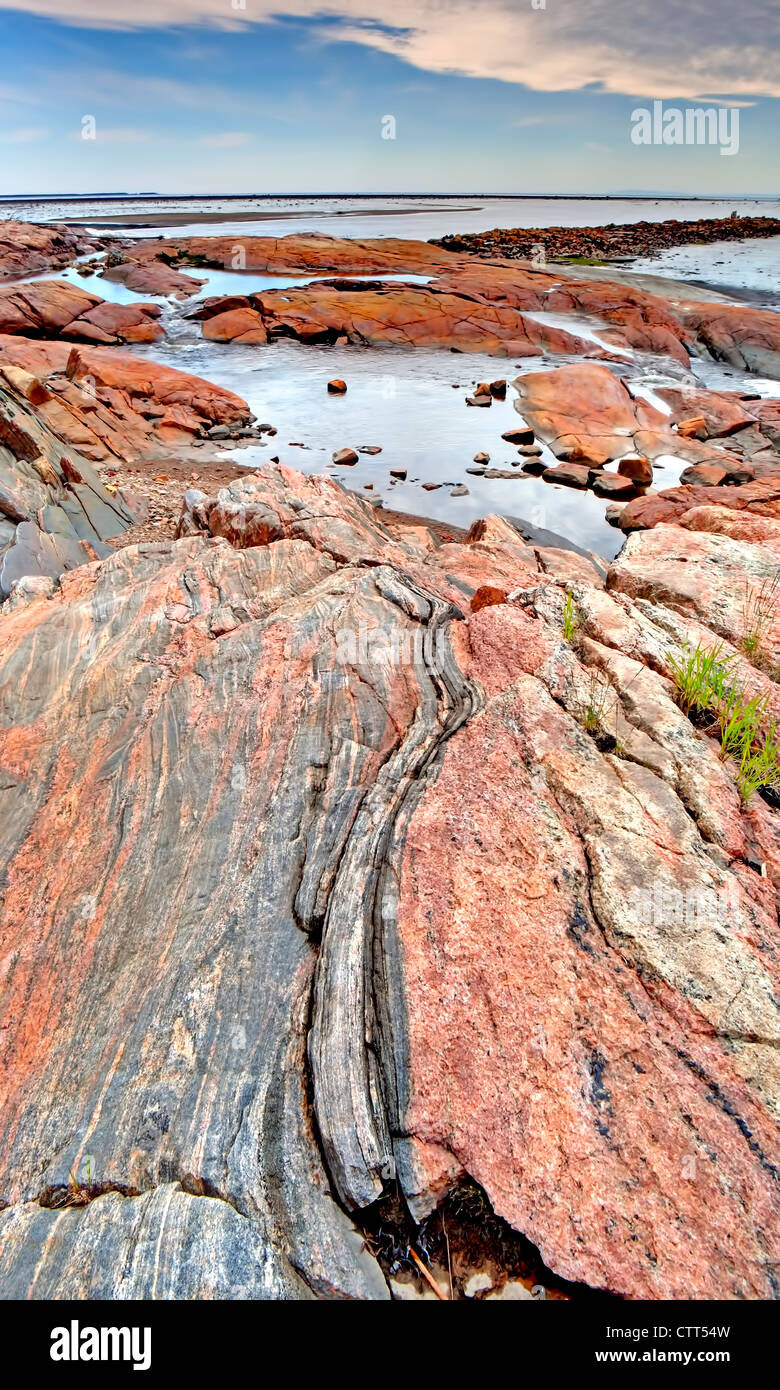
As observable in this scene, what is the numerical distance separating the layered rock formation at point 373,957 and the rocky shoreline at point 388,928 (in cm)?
2

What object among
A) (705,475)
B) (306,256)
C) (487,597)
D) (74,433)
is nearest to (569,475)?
(705,475)

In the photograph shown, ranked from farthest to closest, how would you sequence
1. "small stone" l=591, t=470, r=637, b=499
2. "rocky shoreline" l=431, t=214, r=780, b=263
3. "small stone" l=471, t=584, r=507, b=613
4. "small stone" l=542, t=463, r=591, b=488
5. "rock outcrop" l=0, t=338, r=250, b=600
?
1. "rocky shoreline" l=431, t=214, r=780, b=263
2. "small stone" l=542, t=463, r=591, b=488
3. "small stone" l=591, t=470, r=637, b=499
4. "rock outcrop" l=0, t=338, r=250, b=600
5. "small stone" l=471, t=584, r=507, b=613

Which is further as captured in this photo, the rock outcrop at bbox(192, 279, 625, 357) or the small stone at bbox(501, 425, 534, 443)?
the rock outcrop at bbox(192, 279, 625, 357)

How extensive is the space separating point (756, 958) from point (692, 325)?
46.2m

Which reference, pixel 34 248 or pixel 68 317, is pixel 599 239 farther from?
pixel 68 317

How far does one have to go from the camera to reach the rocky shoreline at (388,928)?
2951 millimetres

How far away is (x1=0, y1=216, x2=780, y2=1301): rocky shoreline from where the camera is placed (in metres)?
2.95

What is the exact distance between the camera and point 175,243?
73.7 meters

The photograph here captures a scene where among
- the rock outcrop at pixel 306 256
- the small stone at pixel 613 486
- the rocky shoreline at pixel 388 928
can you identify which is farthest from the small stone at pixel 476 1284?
the rock outcrop at pixel 306 256

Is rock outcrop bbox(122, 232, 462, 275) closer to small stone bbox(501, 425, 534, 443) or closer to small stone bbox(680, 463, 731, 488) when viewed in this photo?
small stone bbox(501, 425, 534, 443)

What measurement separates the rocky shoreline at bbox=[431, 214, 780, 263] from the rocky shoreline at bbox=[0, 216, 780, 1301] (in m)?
68.1

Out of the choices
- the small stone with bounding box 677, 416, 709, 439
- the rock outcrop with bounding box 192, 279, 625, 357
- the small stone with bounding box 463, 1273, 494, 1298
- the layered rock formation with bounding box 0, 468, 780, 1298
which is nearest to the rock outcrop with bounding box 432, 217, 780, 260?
the rock outcrop with bounding box 192, 279, 625, 357

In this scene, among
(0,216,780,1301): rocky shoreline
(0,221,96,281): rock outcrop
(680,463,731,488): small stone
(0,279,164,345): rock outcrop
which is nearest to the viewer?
(0,216,780,1301): rocky shoreline

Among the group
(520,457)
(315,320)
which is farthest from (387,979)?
(315,320)
